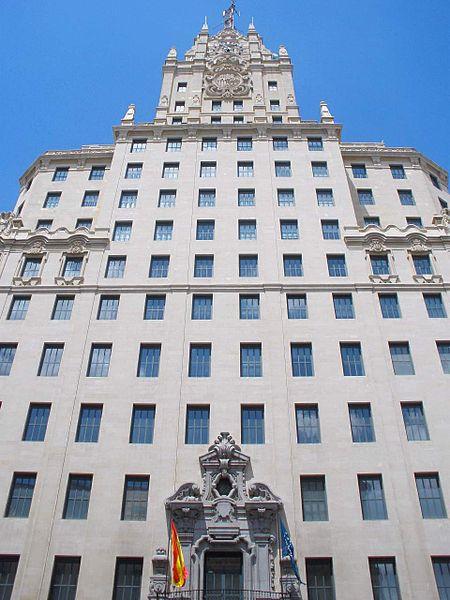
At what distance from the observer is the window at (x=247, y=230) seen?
3891 centimetres

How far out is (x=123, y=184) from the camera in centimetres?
4325

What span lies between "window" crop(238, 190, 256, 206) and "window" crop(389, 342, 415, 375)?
1570 centimetres

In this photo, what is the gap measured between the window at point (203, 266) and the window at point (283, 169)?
10892mm

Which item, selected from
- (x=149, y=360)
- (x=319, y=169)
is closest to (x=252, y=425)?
(x=149, y=360)

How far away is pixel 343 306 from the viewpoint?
3488cm

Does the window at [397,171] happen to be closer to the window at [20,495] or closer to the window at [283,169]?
the window at [283,169]

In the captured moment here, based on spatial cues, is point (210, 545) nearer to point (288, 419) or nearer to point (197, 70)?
point (288, 419)

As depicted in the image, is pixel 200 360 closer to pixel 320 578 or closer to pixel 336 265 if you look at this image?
pixel 336 265

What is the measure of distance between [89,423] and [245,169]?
2464 centimetres

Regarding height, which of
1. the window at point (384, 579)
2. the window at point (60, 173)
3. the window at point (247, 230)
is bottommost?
the window at point (384, 579)

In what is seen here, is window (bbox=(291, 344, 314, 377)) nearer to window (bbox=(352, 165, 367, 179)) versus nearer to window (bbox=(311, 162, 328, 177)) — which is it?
window (bbox=(311, 162, 328, 177))

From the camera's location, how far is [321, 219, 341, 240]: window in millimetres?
39000

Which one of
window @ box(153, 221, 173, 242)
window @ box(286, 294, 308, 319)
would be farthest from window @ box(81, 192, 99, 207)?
window @ box(286, 294, 308, 319)

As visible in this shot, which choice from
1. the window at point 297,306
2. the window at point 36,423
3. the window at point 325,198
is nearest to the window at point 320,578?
the window at point 297,306
